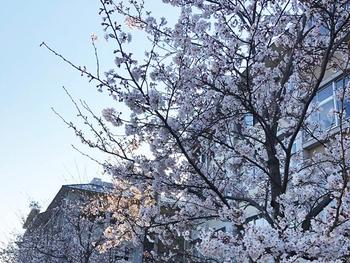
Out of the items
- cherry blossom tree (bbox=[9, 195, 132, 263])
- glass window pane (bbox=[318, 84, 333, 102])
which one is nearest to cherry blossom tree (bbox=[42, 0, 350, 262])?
glass window pane (bbox=[318, 84, 333, 102])

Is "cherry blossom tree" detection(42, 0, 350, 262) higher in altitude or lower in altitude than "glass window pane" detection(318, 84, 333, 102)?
lower

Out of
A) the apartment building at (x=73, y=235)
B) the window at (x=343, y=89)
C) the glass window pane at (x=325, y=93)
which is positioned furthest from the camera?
the apartment building at (x=73, y=235)

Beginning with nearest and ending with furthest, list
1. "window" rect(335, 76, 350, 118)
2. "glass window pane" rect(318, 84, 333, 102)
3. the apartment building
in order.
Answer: "window" rect(335, 76, 350, 118)
"glass window pane" rect(318, 84, 333, 102)
the apartment building

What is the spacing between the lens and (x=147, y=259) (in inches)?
306

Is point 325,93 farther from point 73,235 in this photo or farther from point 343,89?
point 73,235

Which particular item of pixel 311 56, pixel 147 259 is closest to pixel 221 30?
pixel 311 56

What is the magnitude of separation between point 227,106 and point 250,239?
258cm

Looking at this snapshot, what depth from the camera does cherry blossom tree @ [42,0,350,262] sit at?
5.64 m

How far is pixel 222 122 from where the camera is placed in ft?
22.8

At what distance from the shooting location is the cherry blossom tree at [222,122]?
18.5 ft

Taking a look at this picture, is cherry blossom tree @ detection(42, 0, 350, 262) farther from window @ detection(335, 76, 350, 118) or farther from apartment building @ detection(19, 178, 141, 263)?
apartment building @ detection(19, 178, 141, 263)

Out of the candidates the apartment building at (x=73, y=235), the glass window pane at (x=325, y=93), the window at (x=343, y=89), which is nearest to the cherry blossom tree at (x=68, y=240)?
the apartment building at (x=73, y=235)

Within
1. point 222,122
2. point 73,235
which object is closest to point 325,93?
point 222,122

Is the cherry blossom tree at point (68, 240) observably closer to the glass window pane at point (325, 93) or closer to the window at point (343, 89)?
the glass window pane at point (325, 93)
